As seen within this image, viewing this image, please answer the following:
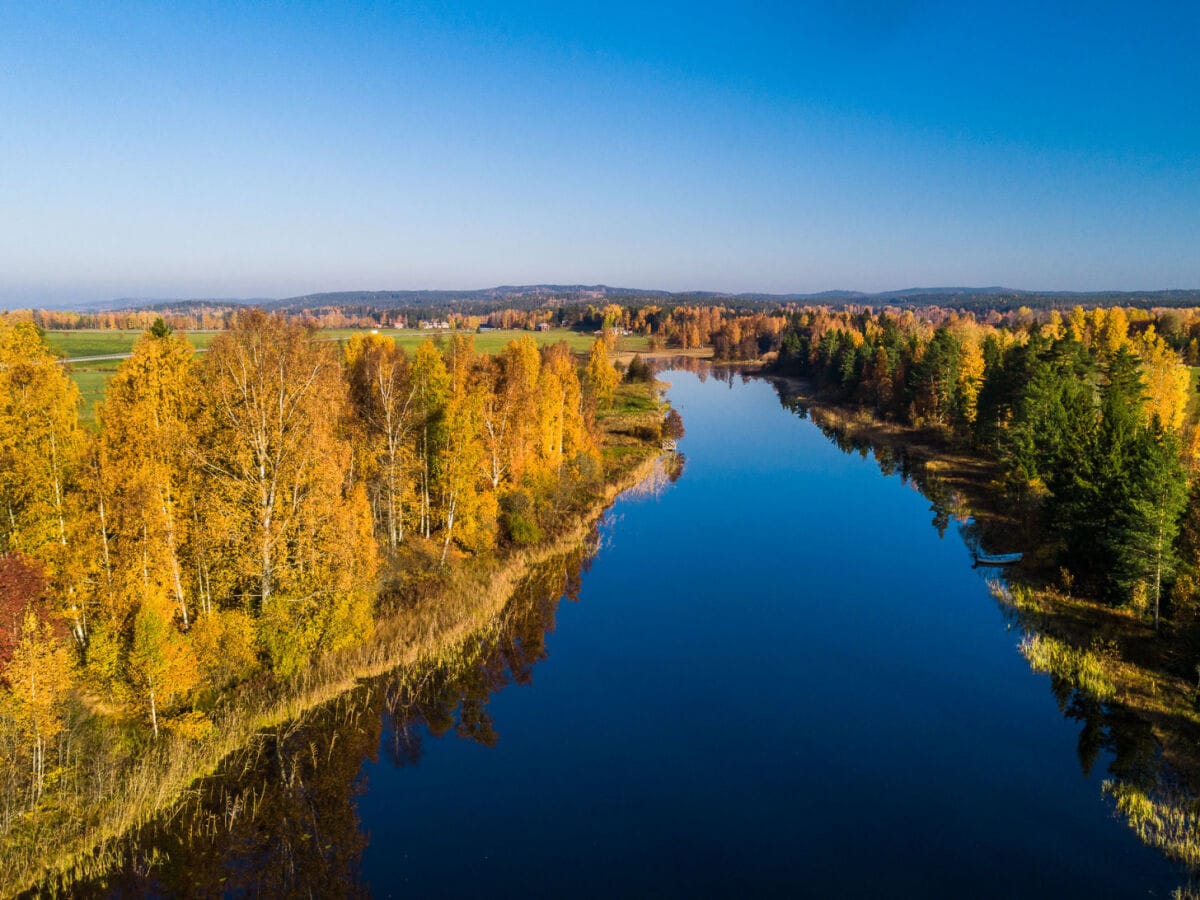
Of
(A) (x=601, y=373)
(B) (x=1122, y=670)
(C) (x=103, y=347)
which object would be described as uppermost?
(C) (x=103, y=347)

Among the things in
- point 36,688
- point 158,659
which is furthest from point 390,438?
point 36,688

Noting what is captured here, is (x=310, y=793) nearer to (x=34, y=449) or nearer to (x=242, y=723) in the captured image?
(x=242, y=723)

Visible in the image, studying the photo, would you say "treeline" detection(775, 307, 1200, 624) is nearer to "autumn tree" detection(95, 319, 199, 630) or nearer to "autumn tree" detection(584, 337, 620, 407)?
"autumn tree" detection(584, 337, 620, 407)

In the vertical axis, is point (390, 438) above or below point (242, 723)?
above

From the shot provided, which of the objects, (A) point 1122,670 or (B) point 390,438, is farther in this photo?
(B) point 390,438

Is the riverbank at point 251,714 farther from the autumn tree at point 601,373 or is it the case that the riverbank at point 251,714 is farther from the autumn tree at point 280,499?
the autumn tree at point 601,373

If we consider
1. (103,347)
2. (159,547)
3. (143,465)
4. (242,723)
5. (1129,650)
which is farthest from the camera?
(103,347)
